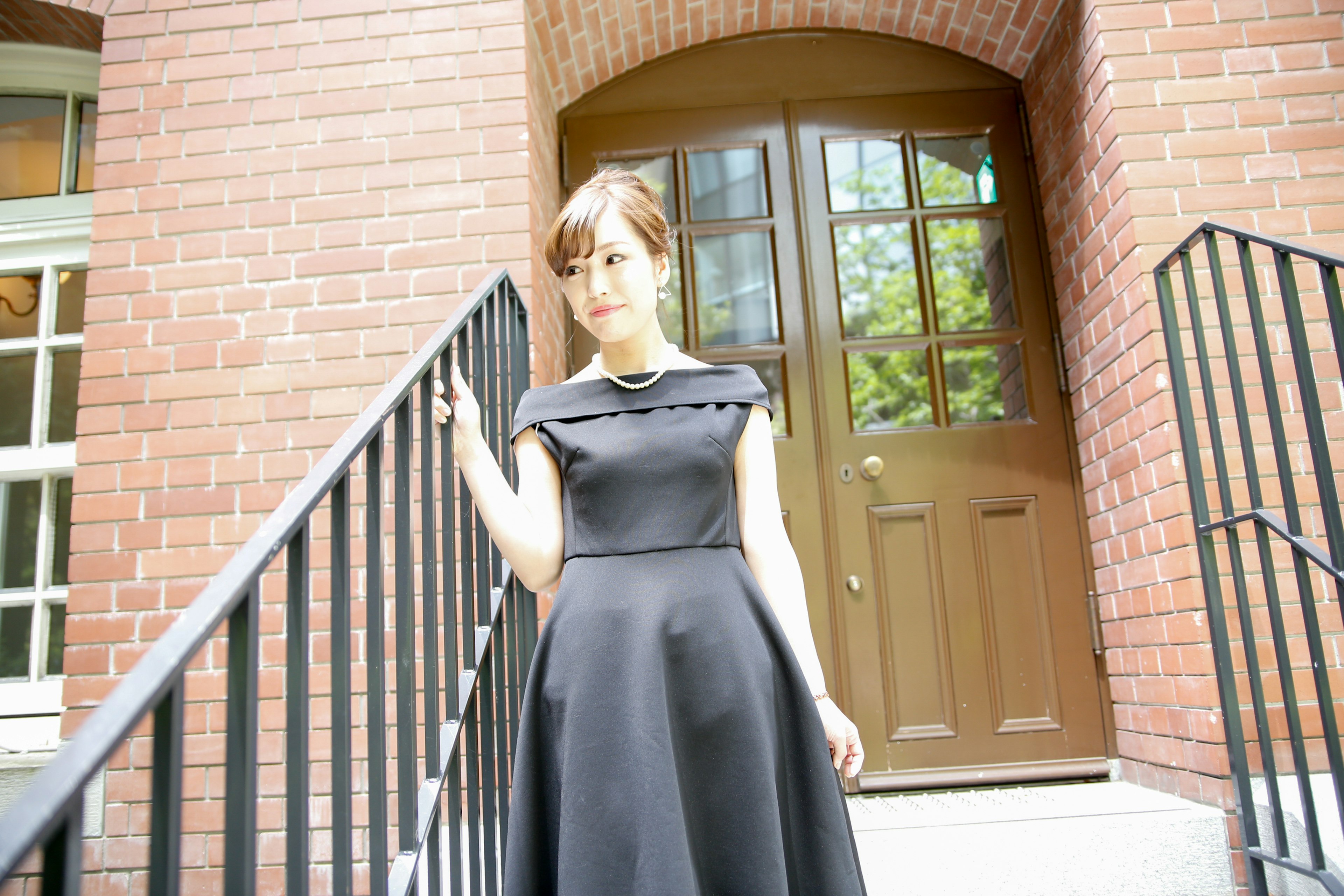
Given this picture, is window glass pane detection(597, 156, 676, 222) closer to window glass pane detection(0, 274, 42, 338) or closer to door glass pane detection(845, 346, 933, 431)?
door glass pane detection(845, 346, 933, 431)

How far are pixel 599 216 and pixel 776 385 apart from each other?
1.83 m

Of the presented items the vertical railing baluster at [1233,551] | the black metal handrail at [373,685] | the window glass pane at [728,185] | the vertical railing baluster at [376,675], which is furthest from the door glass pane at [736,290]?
the vertical railing baluster at [376,675]

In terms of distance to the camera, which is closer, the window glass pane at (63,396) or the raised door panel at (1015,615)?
the raised door panel at (1015,615)

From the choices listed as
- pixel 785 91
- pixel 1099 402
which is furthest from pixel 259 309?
pixel 1099 402

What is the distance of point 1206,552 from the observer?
2.24 metres

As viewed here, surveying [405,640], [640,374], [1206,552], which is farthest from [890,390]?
[405,640]

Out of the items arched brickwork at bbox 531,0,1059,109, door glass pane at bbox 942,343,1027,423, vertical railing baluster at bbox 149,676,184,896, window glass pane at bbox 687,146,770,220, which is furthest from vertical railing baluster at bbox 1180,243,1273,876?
vertical railing baluster at bbox 149,676,184,896

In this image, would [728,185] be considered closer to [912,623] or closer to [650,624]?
[912,623]

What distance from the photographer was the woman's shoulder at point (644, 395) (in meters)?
1.61

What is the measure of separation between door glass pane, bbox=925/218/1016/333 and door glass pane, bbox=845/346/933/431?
20cm

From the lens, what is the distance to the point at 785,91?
3.51 m

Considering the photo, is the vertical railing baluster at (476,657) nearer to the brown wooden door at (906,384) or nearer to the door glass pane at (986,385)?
the brown wooden door at (906,384)

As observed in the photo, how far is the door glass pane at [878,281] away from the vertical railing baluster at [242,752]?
108 inches

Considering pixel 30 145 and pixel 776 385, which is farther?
pixel 30 145
